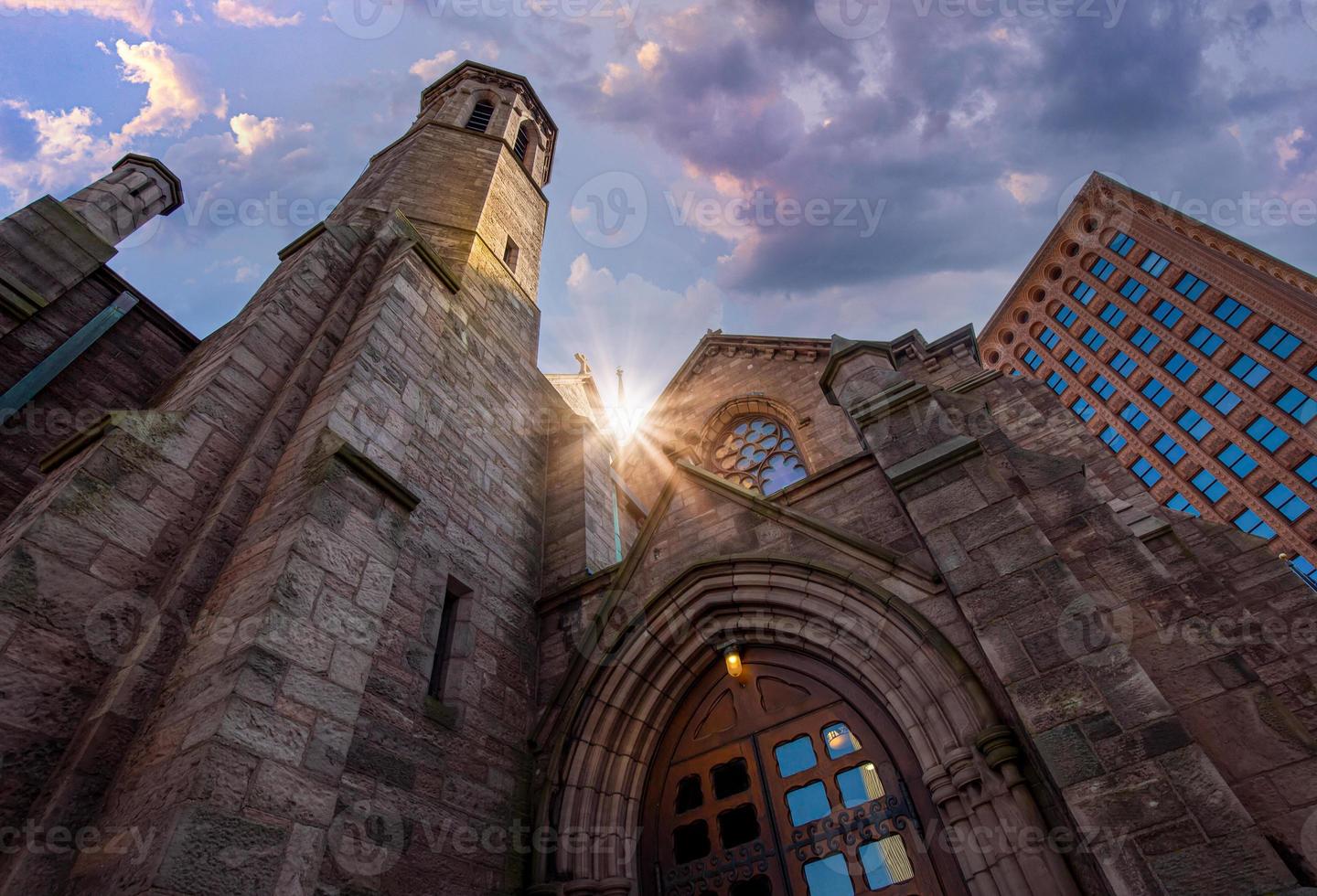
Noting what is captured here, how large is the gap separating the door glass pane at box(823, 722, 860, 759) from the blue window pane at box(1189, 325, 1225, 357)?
35016mm

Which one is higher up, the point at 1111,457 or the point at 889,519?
the point at 1111,457

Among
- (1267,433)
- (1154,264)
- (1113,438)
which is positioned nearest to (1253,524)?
(1267,433)

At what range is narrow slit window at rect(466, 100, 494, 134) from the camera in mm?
16300

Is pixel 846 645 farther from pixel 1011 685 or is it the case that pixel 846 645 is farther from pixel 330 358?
pixel 330 358

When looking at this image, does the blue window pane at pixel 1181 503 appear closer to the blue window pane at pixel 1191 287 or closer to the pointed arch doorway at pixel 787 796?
the blue window pane at pixel 1191 287

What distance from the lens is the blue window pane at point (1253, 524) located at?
2536 cm

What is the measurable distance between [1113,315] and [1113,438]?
7091mm

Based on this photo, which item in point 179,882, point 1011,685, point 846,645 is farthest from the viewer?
point 846,645

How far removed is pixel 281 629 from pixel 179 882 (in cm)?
113

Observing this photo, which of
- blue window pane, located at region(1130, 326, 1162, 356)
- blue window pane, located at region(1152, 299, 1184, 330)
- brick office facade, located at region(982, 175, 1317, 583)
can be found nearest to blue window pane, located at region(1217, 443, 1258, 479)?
brick office facade, located at region(982, 175, 1317, 583)

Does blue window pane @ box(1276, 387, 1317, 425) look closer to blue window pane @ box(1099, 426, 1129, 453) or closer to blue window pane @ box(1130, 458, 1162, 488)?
blue window pane @ box(1130, 458, 1162, 488)

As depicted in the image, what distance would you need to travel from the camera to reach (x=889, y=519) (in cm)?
534

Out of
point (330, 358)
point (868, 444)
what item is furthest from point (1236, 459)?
point (330, 358)

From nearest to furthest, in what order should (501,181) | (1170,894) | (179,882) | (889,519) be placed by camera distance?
(179,882) → (1170,894) → (889,519) → (501,181)
